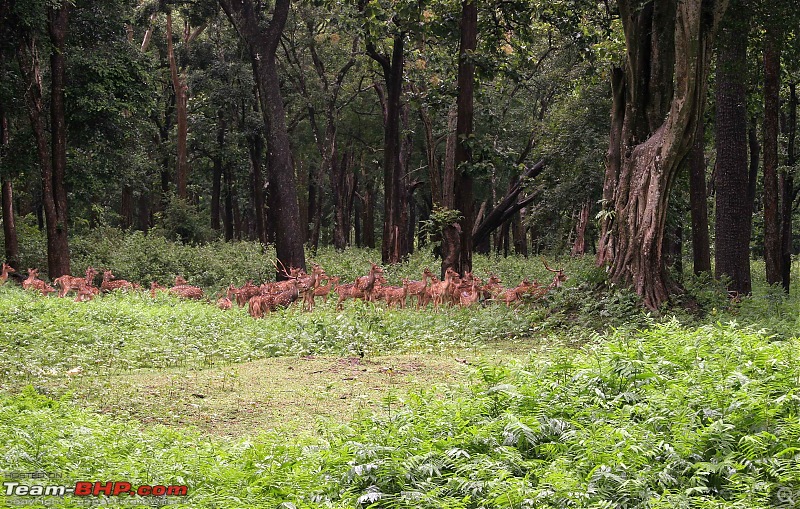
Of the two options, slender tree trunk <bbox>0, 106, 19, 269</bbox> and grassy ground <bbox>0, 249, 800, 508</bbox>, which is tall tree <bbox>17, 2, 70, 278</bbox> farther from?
grassy ground <bbox>0, 249, 800, 508</bbox>

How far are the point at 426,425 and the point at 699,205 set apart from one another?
14.4 metres

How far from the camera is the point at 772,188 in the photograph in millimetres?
19609

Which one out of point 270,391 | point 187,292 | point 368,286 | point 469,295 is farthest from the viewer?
point 187,292

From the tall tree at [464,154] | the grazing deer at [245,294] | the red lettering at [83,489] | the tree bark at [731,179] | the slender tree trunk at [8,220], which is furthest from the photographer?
the slender tree trunk at [8,220]

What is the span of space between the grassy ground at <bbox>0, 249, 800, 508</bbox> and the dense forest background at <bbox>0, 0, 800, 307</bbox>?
4.45 meters

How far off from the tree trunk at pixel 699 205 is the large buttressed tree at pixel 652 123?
4.79m

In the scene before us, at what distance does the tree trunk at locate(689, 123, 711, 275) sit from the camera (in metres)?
18.7

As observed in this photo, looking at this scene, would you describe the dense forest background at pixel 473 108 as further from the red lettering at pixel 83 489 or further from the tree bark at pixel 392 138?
the red lettering at pixel 83 489

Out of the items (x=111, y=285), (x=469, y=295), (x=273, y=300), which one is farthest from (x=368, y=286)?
(x=111, y=285)

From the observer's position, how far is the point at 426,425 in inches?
262

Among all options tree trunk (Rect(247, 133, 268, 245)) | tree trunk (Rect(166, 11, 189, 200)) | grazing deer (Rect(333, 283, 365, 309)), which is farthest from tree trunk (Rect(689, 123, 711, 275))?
tree trunk (Rect(166, 11, 189, 200))

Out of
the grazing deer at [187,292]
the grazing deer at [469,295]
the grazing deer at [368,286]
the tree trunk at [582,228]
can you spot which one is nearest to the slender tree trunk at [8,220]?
the grazing deer at [187,292]

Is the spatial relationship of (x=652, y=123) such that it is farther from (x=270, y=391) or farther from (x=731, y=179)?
(x=270, y=391)

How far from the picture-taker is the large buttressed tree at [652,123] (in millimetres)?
13102
